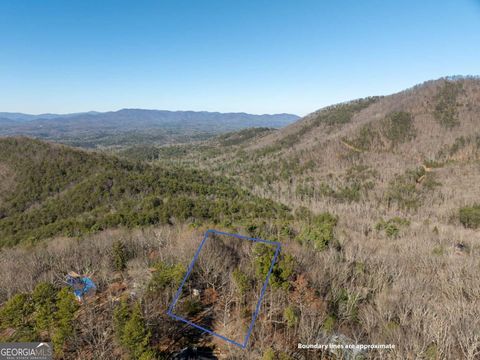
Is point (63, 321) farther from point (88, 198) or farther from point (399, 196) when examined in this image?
point (399, 196)

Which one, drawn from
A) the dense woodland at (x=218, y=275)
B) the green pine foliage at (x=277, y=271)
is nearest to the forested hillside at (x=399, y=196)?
the dense woodland at (x=218, y=275)

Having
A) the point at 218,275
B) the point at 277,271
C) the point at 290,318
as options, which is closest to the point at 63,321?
the point at 218,275

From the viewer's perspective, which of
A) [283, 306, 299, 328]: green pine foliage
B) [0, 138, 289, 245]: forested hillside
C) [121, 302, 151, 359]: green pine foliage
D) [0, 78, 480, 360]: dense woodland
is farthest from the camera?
[0, 138, 289, 245]: forested hillside

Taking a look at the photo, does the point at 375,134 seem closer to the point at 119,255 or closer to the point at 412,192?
the point at 412,192

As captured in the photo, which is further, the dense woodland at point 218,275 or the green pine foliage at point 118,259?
the green pine foliage at point 118,259

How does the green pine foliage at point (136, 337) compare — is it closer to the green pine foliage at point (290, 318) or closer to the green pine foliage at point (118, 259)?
the green pine foliage at point (290, 318)

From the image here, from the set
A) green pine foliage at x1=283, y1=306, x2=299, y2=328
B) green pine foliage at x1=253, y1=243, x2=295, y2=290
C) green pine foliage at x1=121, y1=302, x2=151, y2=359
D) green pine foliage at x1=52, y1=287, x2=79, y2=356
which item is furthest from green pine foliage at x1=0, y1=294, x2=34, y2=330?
green pine foliage at x1=283, y1=306, x2=299, y2=328

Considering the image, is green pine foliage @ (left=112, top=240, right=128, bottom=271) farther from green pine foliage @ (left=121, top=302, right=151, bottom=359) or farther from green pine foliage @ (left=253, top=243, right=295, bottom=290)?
green pine foliage @ (left=253, top=243, right=295, bottom=290)

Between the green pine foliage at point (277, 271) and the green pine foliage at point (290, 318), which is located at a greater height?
the green pine foliage at point (277, 271)

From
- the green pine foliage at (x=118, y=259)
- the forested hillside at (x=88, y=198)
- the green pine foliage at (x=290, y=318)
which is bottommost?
the forested hillside at (x=88, y=198)

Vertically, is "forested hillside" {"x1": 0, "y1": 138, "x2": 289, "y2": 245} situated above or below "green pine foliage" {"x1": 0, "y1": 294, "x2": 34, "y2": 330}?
below

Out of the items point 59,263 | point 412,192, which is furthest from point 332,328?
point 412,192

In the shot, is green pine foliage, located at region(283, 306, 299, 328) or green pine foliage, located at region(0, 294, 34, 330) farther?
green pine foliage, located at region(283, 306, 299, 328)
